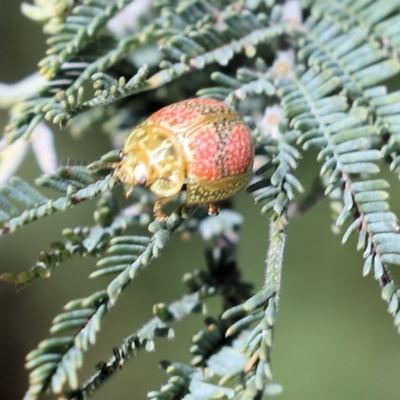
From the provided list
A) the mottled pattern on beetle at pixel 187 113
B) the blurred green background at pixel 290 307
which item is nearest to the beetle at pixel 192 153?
the mottled pattern on beetle at pixel 187 113

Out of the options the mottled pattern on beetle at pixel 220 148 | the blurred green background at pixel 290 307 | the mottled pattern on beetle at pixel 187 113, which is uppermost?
the mottled pattern on beetle at pixel 187 113

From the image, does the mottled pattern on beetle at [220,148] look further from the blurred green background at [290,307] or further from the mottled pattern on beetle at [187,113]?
the blurred green background at [290,307]

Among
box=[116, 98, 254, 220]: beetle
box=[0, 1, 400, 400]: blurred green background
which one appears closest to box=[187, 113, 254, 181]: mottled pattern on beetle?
box=[116, 98, 254, 220]: beetle

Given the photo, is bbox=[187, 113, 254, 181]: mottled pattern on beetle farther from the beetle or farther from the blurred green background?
the blurred green background

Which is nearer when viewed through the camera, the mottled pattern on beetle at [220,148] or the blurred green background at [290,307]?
the mottled pattern on beetle at [220,148]

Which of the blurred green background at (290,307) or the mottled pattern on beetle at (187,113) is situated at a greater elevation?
the mottled pattern on beetle at (187,113)

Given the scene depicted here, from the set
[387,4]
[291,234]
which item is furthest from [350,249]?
[387,4]

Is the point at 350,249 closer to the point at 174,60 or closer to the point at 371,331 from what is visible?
the point at 371,331

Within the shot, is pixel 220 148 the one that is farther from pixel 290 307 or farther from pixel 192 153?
pixel 290 307
